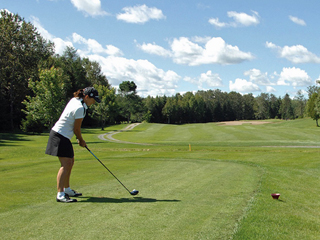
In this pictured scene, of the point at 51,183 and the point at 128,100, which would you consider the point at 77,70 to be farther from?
the point at 51,183

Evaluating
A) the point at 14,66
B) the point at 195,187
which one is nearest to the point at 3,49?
the point at 14,66

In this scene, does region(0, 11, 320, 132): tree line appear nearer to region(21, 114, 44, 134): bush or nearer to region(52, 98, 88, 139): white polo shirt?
region(21, 114, 44, 134): bush

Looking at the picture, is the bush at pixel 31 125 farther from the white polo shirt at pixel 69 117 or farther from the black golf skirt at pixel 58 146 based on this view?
the white polo shirt at pixel 69 117

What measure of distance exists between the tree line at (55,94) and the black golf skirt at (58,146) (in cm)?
4164

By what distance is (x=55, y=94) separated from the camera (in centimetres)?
4569

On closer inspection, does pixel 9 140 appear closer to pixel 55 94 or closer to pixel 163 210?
pixel 55 94

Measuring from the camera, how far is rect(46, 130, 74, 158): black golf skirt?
6.27m

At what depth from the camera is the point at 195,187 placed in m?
7.27

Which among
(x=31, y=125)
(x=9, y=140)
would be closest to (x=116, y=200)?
(x=9, y=140)

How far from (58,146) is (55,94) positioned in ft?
139

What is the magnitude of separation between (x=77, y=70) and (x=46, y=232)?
87591mm

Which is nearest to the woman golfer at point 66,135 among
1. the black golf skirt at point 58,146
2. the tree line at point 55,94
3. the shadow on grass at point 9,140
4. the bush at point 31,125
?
the black golf skirt at point 58,146

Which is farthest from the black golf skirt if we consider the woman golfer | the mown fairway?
the mown fairway

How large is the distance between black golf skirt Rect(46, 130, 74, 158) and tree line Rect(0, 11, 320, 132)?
4164 cm
